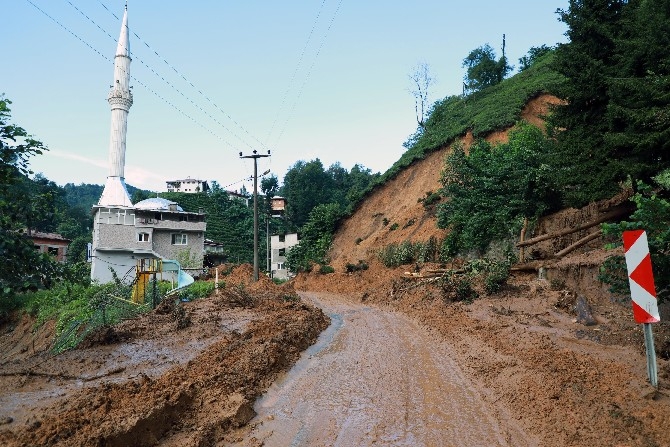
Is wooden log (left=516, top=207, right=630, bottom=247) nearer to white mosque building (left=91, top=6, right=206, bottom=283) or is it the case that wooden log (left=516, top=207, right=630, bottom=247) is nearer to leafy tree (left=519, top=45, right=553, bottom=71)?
white mosque building (left=91, top=6, right=206, bottom=283)

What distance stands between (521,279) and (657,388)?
10.2m

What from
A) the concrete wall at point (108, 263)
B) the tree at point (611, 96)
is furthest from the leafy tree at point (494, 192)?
the concrete wall at point (108, 263)

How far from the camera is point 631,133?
39.7ft

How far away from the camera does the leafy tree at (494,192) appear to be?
728 inches

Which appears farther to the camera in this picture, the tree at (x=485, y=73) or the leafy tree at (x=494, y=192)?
the tree at (x=485, y=73)

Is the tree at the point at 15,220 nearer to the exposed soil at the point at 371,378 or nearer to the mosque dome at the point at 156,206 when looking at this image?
the exposed soil at the point at 371,378

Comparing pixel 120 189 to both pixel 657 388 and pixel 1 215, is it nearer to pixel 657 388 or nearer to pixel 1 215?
pixel 1 215

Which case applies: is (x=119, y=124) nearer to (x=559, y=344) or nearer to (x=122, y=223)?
(x=122, y=223)

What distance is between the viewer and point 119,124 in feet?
143

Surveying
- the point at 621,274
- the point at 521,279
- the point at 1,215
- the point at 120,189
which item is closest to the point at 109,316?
the point at 1,215

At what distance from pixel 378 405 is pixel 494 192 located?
54.8 ft

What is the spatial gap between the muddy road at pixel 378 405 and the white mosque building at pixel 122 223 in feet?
121

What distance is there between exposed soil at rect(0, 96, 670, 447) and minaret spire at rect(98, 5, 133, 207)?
33.5 meters

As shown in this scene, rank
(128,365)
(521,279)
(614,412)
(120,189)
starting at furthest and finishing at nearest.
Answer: (120,189), (521,279), (128,365), (614,412)
